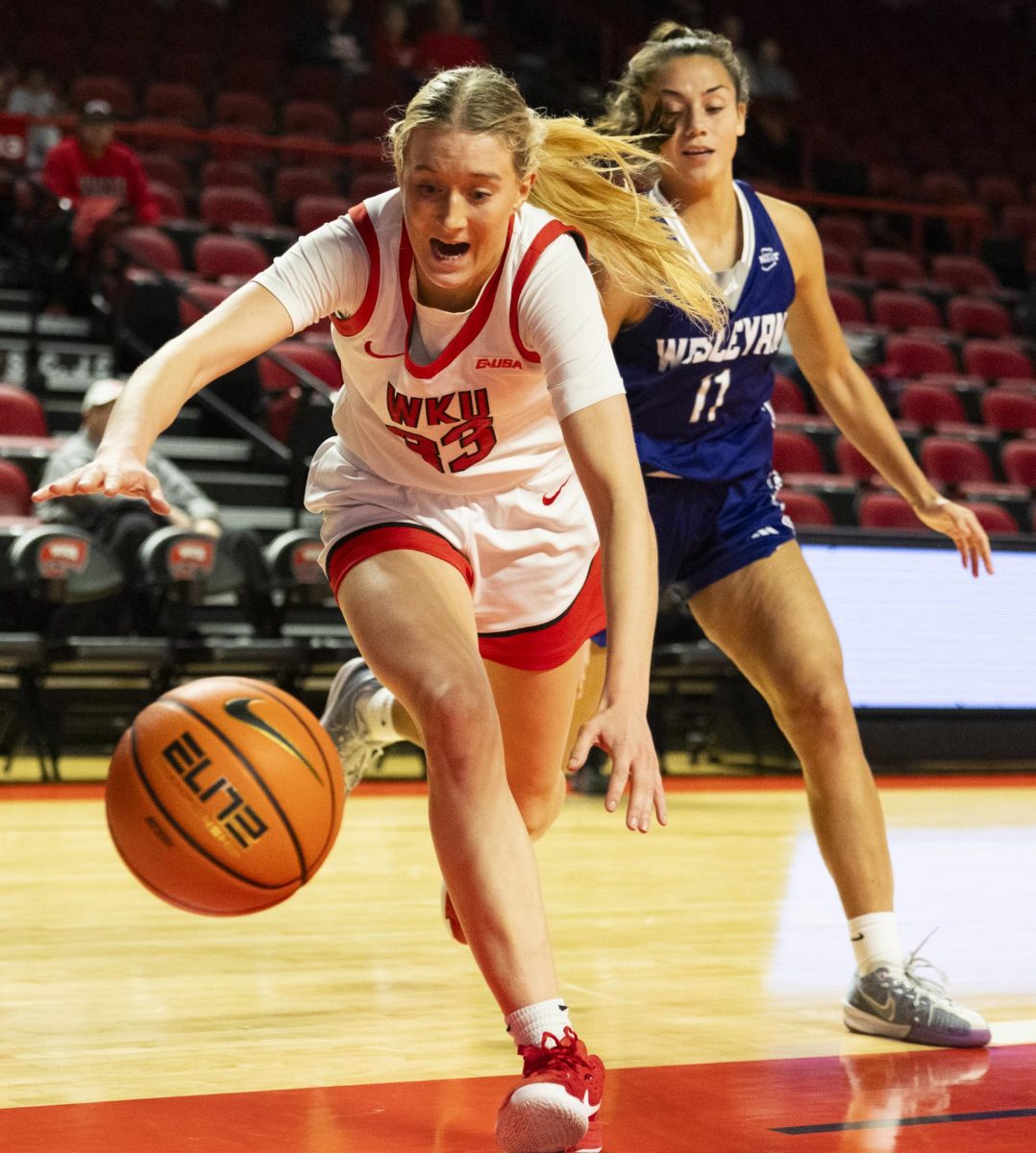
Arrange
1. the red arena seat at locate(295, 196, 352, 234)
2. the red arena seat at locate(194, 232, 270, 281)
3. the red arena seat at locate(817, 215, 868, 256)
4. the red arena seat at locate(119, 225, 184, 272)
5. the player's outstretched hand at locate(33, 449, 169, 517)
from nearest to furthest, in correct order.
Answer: the player's outstretched hand at locate(33, 449, 169, 517) → the red arena seat at locate(119, 225, 184, 272) → the red arena seat at locate(194, 232, 270, 281) → the red arena seat at locate(295, 196, 352, 234) → the red arena seat at locate(817, 215, 868, 256)

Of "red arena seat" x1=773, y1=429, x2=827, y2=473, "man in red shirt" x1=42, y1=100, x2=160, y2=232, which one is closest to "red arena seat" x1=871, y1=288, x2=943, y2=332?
"red arena seat" x1=773, y1=429, x2=827, y2=473

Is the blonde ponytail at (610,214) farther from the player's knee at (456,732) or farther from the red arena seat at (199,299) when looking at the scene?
the red arena seat at (199,299)

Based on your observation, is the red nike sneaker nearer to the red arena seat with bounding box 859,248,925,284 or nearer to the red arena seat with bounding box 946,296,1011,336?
the red arena seat with bounding box 946,296,1011,336

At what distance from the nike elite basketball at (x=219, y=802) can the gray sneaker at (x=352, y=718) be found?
2.81 feet

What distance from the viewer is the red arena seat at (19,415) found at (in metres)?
7.85

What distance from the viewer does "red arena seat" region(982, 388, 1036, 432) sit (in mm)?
10844

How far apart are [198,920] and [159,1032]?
1.18m

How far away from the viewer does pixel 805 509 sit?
320 inches

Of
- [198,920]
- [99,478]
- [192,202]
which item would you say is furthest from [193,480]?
[99,478]

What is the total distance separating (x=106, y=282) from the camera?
950cm

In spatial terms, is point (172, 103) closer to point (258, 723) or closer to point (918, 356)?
point (918, 356)

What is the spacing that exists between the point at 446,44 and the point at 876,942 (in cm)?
1006

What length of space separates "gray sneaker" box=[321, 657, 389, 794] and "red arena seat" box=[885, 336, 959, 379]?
790 cm

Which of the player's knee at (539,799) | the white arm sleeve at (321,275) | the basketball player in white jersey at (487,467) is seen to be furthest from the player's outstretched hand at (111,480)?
the player's knee at (539,799)
